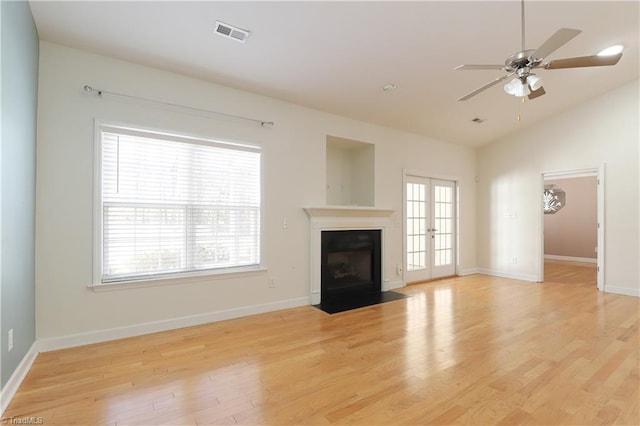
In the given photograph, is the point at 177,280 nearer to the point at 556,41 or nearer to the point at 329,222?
the point at 329,222

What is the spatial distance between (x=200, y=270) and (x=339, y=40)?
116 inches

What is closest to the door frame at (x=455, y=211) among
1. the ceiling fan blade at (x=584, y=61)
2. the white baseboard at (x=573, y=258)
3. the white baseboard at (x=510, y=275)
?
the white baseboard at (x=510, y=275)

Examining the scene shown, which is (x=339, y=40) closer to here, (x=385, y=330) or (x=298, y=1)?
(x=298, y=1)

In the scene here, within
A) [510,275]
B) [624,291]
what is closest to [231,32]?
[510,275]

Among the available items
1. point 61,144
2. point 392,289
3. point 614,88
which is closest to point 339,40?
point 61,144

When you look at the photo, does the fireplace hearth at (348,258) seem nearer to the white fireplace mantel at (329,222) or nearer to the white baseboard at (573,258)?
the white fireplace mantel at (329,222)

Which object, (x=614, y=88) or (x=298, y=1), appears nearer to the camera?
(x=298, y=1)

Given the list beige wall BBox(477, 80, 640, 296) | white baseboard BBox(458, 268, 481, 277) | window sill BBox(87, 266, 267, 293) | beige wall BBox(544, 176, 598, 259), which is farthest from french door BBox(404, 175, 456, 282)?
beige wall BBox(544, 176, 598, 259)

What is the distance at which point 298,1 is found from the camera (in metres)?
2.52

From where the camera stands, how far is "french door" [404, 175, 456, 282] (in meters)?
5.71

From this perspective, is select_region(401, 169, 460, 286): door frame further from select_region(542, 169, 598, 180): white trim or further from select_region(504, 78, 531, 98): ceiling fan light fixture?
select_region(504, 78, 531, 98): ceiling fan light fixture

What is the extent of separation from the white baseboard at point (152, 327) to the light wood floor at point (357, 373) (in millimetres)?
98

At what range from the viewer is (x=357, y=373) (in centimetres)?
238

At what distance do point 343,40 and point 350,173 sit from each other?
2.75 metres
